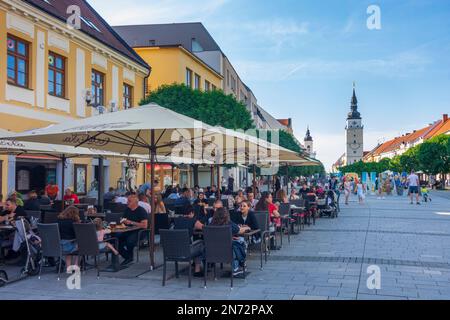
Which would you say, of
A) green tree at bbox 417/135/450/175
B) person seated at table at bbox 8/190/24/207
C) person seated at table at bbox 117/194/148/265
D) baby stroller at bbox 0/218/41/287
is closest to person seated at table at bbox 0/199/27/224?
person seated at table at bbox 8/190/24/207

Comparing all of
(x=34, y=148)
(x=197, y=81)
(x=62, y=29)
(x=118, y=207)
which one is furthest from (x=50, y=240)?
(x=197, y=81)

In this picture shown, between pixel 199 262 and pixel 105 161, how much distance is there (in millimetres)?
17083

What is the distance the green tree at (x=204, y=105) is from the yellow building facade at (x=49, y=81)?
2699 mm

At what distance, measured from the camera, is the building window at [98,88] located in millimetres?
22720

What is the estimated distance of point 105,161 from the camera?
2425cm

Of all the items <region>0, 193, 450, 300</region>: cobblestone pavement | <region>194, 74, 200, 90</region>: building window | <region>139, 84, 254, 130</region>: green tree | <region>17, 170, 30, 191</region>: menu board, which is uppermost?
<region>194, 74, 200, 90</region>: building window

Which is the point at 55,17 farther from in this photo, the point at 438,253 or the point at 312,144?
the point at 312,144

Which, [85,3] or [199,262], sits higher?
[85,3]

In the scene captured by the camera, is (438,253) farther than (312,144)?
No

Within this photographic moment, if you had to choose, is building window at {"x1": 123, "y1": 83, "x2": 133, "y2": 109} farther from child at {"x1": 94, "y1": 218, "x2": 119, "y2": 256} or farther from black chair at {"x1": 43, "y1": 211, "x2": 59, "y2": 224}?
child at {"x1": 94, "y1": 218, "x2": 119, "y2": 256}

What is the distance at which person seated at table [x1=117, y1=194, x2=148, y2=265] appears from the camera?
9062 mm

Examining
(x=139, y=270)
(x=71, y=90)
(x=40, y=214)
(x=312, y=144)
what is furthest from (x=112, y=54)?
(x=312, y=144)

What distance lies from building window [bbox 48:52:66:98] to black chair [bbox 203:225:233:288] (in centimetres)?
1402

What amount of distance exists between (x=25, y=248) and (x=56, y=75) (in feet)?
40.7
